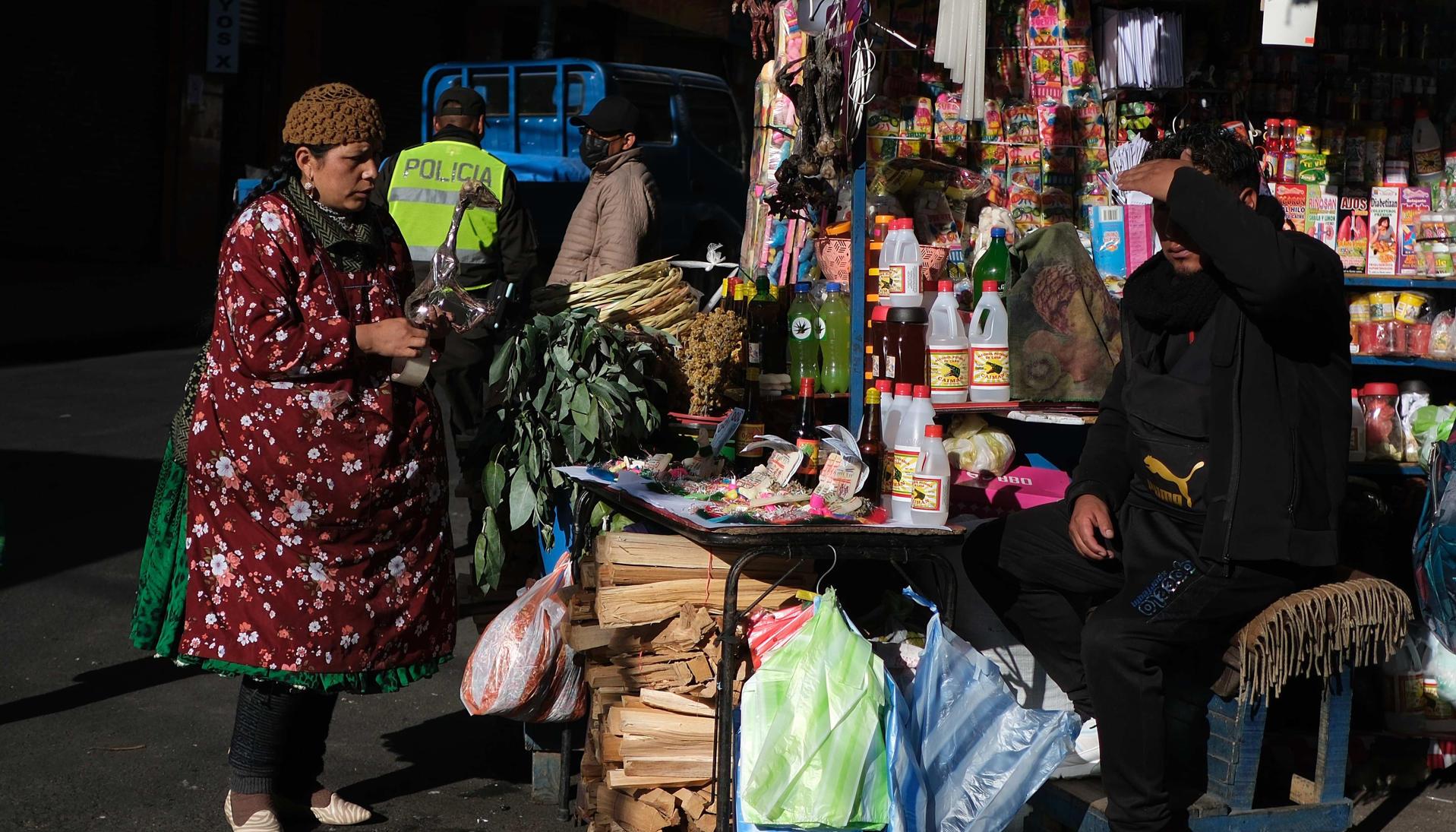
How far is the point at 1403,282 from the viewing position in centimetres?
458

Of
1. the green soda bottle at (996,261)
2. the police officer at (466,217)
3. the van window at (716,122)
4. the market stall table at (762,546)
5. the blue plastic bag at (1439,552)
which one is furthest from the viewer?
the van window at (716,122)

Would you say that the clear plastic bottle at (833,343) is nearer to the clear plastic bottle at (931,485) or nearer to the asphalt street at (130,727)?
the clear plastic bottle at (931,485)

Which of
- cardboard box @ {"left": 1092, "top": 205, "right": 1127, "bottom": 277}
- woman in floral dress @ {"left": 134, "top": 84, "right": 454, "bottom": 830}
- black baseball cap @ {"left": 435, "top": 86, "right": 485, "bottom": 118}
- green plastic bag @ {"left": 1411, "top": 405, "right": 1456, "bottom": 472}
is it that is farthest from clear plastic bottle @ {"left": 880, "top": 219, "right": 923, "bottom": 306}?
black baseball cap @ {"left": 435, "top": 86, "right": 485, "bottom": 118}

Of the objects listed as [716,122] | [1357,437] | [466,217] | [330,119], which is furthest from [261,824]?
[716,122]

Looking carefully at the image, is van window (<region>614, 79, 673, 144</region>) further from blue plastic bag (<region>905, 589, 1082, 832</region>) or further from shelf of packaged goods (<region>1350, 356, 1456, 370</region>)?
blue plastic bag (<region>905, 589, 1082, 832</region>)

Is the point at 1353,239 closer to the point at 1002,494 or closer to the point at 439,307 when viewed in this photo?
the point at 1002,494

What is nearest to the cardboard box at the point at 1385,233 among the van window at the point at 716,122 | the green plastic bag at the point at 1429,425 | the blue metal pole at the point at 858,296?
the green plastic bag at the point at 1429,425

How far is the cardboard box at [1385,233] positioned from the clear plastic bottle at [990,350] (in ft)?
5.13

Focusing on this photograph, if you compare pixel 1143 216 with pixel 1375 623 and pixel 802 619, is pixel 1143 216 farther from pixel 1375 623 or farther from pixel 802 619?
pixel 802 619

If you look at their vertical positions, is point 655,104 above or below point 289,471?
above

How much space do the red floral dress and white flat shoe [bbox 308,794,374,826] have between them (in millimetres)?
520

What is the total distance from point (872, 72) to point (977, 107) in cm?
43

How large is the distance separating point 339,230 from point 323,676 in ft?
3.62

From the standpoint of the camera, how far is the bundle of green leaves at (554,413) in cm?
397
